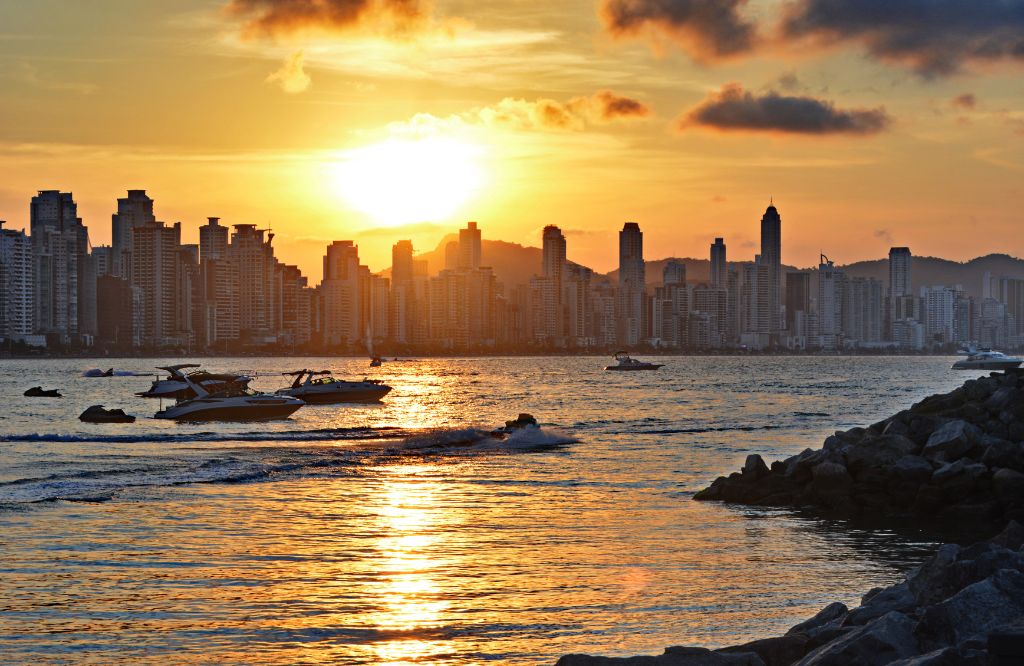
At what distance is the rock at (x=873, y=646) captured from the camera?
40.5 ft

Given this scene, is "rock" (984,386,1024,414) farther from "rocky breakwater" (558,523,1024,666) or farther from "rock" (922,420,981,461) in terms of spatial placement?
"rocky breakwater" (558,523,1024,666)

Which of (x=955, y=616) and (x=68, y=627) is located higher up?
(x=955, y=616)

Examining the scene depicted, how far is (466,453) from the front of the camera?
52031 mm

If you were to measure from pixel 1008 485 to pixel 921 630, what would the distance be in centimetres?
1982

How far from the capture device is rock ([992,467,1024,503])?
100ft

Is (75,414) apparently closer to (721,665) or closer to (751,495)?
(751,495)

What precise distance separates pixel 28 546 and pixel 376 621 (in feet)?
36.1

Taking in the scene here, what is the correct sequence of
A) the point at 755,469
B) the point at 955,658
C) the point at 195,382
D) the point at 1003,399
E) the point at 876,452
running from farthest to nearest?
the point at 195,382 → the point at 1003,399 → the point at 755,469 → the point at 876,452 → the point at 955,658

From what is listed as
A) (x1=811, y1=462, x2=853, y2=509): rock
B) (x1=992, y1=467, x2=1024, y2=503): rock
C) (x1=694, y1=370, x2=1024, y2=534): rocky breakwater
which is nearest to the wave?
(x1=694, y1=370, x2=1024, y2=534): rocky breakwater

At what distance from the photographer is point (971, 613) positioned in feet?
43.0

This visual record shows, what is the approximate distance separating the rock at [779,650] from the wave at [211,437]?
46.9 metres

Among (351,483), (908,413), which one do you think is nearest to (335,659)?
(351,483)

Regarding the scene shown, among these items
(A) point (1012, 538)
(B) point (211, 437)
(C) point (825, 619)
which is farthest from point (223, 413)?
(C) point (825, 619)

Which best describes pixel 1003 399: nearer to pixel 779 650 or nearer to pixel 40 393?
pixel 779 650
